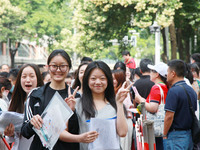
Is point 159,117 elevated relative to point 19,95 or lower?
lower

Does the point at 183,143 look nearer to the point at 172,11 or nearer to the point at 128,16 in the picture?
the point at 172,11

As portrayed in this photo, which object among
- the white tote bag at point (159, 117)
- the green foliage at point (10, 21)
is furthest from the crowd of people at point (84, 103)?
the green foliage at point (10, 21)

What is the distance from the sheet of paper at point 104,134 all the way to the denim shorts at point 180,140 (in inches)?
75.2

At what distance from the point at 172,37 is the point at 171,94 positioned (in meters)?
13.9

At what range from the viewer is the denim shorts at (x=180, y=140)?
5.36m

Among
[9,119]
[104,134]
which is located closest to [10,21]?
[9,119]

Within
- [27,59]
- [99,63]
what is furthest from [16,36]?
[99,63]

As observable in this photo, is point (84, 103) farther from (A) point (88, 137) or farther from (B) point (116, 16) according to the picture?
(B) point (116, 16)

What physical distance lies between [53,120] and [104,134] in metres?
0.54

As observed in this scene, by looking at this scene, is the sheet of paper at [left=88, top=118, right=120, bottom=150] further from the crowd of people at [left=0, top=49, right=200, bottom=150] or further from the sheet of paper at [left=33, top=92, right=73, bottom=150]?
the sheet of paper at [left=33, top=92, right=73, bottom=150]

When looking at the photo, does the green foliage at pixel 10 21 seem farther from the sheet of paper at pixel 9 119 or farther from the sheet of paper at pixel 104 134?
the sheet of paper at pixel 104 134

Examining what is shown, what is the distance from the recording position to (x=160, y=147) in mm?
6230

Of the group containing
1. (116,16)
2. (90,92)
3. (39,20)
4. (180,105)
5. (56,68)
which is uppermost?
(39,20)

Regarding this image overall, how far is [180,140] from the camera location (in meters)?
5.36
